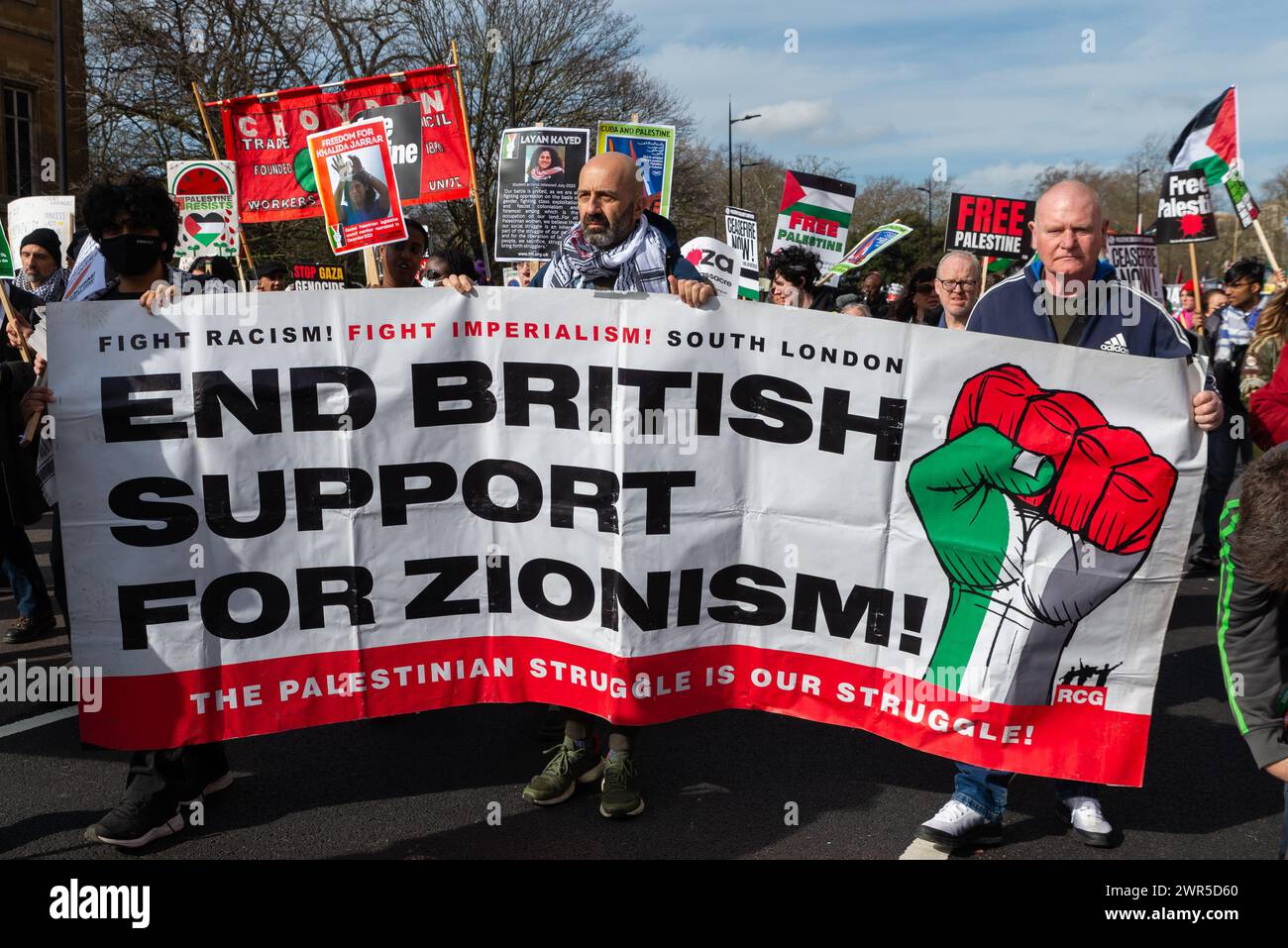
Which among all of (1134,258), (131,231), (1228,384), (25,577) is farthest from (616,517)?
(1134,258)

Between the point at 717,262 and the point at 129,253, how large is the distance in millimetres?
5374

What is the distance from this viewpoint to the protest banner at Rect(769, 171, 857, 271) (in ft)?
34.2

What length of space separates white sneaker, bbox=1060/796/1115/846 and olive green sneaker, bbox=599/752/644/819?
1.45 m

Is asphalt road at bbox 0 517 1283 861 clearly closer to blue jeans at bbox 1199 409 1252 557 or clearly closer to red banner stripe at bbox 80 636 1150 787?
red banner stripe at bbox 80 636 1150 787

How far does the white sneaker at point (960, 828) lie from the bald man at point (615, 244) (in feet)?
6.47

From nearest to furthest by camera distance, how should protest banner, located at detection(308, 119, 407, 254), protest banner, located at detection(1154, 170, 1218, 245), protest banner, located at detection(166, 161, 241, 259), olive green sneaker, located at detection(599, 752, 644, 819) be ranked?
olive green sneaker, located at detection(599, 752, 644, 819) < protest banner, located at detection(308, 119, 407, 254) < protest banner, located at detection(1154, 170, 1218, 245) < protest banner, located at detection(166, 161, 241, 259)

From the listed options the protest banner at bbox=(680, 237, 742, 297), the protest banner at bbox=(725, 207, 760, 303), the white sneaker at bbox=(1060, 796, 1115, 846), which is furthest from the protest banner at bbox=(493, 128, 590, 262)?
→ the white sneaker at bbox=(1060, 796, 1115, 846)

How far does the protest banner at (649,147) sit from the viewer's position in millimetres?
8830

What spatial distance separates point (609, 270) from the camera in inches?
155

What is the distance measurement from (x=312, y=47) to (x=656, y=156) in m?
20.1

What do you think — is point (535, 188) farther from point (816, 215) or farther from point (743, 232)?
point (816, 215)

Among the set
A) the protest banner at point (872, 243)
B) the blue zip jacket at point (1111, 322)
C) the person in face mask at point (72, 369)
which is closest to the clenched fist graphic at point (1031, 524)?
the blue zip jacket at point (1111, 322)

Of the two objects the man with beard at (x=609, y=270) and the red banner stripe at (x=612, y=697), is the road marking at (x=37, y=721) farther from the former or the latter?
the man with beard at (x=609, y=270)
